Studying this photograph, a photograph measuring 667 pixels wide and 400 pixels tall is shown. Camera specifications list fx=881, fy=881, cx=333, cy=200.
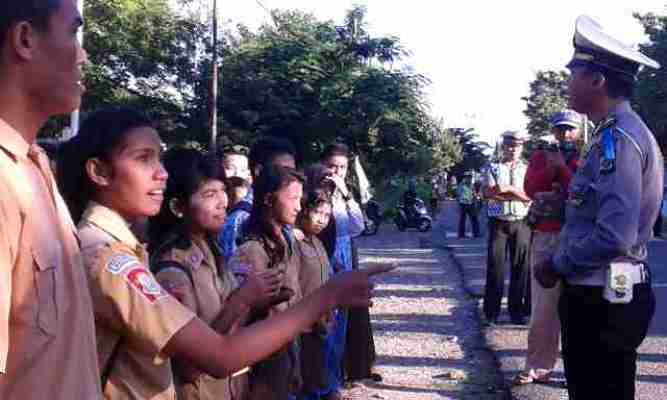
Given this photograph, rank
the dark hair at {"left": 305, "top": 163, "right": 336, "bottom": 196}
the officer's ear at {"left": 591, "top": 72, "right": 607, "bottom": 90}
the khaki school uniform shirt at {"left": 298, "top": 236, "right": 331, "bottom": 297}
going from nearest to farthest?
the officer's ear at {"left": 591, "top": 72, "right": 607, "bottom": 90} < the khaki school uniform shirt at {"left": 298, "top": 236, "right": 331, "bottom": 297} < the dark hair at {"left": 305, "top": 163, "right": 336, "bottom": 196}

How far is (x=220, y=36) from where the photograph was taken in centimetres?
2572

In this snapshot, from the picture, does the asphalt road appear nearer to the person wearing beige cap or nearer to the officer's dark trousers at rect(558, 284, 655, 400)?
the person wearing beige cap

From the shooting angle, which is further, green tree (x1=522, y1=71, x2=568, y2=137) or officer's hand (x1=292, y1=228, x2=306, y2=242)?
green tree (x1=522, y1=71, x2=568, y2=137)

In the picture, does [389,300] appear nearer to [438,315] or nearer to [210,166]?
[438,315]

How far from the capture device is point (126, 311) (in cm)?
213

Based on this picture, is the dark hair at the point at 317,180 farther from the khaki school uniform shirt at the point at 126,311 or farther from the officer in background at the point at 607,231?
the khaki school uniform shirt at the point at 126,311


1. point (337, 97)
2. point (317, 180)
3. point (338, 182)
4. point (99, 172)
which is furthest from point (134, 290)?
point (337, 97)

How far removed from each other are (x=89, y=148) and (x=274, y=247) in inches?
71.9

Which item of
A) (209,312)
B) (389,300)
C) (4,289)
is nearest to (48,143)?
(209,312)

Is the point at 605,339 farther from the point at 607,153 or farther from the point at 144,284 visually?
the point at 144,284

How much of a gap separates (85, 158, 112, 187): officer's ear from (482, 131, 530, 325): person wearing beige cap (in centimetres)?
607

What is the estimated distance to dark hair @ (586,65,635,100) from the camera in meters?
3.76

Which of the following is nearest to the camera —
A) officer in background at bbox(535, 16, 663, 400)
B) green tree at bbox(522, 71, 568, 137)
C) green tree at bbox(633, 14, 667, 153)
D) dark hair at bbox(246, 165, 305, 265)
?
officer in background at bbox(535, 16, 663, 400)

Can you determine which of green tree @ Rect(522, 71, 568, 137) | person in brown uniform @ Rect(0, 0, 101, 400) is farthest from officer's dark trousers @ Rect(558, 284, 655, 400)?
green tree @ Rect(522, 71, 568, 137)
